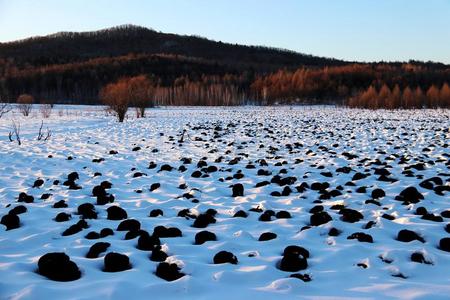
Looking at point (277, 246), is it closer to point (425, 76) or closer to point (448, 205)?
point (448, 205)

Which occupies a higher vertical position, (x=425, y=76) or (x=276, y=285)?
(x=425, y=76)

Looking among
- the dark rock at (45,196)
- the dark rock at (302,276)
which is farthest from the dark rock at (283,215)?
the dark rock at (45,196)

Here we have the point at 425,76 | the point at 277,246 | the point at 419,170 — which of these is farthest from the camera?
the point at 425,76

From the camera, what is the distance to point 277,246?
426cm

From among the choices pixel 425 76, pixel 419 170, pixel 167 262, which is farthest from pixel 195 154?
pixel 425 76

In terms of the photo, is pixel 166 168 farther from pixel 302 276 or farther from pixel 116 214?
pixel 302 276

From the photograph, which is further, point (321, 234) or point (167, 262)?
point (321, 234)

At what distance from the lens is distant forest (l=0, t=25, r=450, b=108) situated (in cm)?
9744

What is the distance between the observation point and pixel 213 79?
131 meters

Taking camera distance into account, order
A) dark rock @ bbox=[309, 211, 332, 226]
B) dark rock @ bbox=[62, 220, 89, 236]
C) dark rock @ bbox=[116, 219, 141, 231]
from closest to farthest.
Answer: dark rock @ bbox=[62, 220, 89, 236], dark rock @ bbox=[116, 219, 141, 231], dark rock @ bbox=[309, 211, 332, 226]

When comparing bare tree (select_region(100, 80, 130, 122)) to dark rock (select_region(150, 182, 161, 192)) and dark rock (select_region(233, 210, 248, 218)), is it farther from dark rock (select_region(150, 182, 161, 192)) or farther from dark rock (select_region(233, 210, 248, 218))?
dark rock (select_region(233, 210, 248, 218))

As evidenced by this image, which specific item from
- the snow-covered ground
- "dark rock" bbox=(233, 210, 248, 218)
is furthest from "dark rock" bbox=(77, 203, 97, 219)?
"dark rock" bbox=(233, 210, 248, 218)

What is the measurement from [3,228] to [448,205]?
5.99 meters

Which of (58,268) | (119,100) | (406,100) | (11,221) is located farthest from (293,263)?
(406,100)
